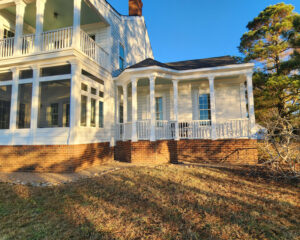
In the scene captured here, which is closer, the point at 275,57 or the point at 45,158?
the point at 45,158

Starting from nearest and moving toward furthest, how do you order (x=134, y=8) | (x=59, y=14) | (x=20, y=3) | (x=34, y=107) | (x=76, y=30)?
(x=76, y=30) → (x=34, y=107) → (x=20, y=3) → (x=59, y=14) → (x=134, y=8)

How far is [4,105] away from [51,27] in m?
4.97

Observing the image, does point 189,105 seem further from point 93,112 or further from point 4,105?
point 4,105

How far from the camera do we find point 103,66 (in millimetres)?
8641

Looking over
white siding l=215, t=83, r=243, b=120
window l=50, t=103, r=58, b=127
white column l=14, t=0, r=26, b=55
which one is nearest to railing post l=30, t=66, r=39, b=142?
white column l=14, t=0, r=26, b=55

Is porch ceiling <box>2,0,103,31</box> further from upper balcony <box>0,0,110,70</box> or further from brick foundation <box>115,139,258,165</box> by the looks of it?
brick foundation <box>115,139,258,165</box>

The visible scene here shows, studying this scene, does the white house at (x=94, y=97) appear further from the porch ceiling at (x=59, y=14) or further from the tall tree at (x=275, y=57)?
the tall tree at (x=275, y=57)

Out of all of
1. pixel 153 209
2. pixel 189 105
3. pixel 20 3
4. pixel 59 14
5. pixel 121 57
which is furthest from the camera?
pixel 121 57

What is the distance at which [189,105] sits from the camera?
10273mm

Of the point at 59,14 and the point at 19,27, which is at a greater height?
the point at 59,14

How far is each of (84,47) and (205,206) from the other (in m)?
7.43

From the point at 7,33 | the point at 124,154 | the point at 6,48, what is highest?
the point at 7,33

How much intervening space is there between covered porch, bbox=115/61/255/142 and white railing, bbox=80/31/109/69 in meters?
1.18

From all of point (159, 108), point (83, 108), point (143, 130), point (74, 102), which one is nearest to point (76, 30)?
point (74, 102)
